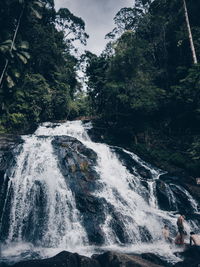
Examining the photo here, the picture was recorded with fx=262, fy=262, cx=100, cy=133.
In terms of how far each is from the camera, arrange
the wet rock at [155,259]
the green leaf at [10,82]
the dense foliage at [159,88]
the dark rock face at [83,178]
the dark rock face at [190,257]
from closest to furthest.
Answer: the dark rock face at [190,257], the wet rock at [155,259], the dark rock face at [83,178], the dense foliage at [159,88], the green leaf at [10,82]

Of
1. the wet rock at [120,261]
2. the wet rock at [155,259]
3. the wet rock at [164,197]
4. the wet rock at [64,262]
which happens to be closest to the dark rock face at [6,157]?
the wet rock at [64,262]

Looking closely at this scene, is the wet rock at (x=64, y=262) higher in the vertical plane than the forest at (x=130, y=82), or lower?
lower

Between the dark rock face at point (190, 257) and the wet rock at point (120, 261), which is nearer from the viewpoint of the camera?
the wet rock at point (120, 261)

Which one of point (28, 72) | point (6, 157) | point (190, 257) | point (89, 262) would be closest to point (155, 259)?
point (190, 257)

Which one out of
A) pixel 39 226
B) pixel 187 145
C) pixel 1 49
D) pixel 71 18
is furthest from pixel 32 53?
pixel 39 226

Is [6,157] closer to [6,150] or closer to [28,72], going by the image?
[6,150]

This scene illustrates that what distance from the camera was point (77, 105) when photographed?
32844mm

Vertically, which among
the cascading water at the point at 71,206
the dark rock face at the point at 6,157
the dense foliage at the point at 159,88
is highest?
the dense foliage at the point at 159,88

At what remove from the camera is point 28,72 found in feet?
97.4

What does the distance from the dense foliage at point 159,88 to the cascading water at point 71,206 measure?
16.3 ft

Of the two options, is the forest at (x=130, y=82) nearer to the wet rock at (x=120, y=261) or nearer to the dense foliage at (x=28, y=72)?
the dense foliage at (x=28, y=72)

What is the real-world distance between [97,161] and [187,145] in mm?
8251

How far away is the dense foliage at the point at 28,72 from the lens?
24875mm

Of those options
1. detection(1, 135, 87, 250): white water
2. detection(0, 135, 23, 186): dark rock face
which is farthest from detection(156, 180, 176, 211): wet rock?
detection(0, 135, 23, 186): dark rock face
